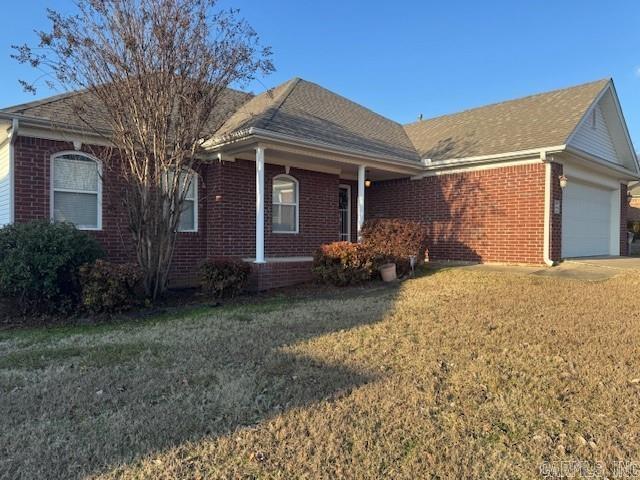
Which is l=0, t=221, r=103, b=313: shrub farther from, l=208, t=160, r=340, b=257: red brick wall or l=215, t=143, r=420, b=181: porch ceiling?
l=215, t=143, r=420, b=181: porch ceiling

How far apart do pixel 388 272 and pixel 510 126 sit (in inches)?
235

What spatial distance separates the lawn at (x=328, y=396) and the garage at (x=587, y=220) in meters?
6.50

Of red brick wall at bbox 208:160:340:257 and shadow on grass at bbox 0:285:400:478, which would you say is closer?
shadow on grass at bbox 0:285:400:478

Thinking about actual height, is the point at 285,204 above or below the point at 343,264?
above

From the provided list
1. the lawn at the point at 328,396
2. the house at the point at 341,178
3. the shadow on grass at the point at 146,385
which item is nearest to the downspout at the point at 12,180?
the house at the point at 341,178

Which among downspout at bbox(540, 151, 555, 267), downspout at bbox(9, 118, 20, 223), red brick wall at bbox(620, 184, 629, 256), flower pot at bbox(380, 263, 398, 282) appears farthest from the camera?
red brick wall at bbox(620, 184, 629, 256)

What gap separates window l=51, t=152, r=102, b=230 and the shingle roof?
284cm

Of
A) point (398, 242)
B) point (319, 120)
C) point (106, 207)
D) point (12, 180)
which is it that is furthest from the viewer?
point (319, 120)

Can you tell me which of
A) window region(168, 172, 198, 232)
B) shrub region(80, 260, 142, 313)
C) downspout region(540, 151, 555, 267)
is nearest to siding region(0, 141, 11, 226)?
shrub region(80, 260, 142, 313)

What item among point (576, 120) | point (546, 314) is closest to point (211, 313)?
point (546, 314)

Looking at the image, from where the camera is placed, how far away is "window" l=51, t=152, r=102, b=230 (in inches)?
362

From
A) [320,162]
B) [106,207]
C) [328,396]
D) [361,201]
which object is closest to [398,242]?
[361,201]

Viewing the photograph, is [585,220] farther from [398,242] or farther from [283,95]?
[283,95]

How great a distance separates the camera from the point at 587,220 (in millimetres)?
13945
